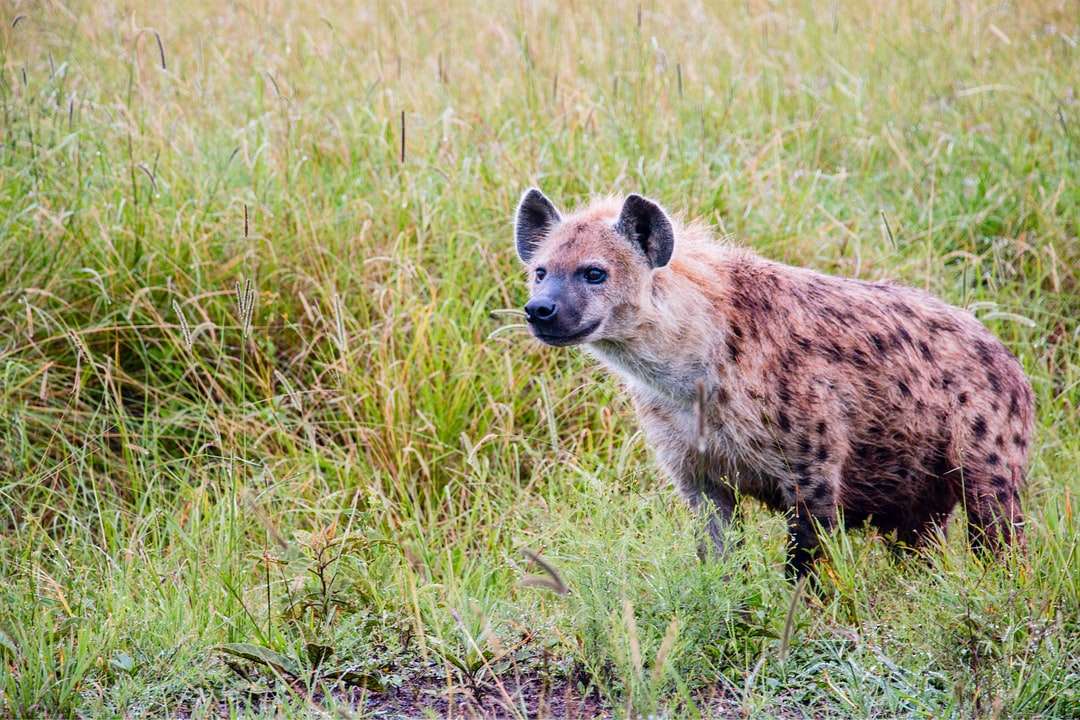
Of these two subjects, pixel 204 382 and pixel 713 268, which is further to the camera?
pixel 204 382

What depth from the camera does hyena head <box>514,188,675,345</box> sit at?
3.43 m

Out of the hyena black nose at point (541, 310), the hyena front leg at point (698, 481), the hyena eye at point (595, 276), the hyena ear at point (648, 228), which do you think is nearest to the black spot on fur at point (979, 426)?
the hyena front leg at point (698, 481)

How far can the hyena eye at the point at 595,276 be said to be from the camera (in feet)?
11.6

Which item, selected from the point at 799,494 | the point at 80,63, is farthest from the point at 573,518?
the point at 80,63

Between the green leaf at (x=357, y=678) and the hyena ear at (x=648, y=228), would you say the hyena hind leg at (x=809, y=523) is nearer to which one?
the hyena ear at (x=648, y=228)

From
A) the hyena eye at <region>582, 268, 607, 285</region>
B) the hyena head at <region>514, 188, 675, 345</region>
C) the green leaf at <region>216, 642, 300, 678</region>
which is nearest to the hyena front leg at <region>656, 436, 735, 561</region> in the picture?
the hyena head at <region>514, 188, 675, 345</region>

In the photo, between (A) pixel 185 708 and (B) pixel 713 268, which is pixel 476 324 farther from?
(A) pixel 185 708

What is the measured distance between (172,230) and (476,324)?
3.78 feet

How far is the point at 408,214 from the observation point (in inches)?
193

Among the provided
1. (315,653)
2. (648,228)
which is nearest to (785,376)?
(648,228)

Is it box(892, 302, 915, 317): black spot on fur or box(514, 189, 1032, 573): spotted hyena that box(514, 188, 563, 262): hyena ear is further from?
box(892, 302, 915, 317): black spot on fur

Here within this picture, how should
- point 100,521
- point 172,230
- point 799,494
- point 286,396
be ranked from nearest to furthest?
point 799,494 → point 100,521 → point 286,396 → point 172,230

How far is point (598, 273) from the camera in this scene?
353cm

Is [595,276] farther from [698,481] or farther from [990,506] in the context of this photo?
[990,506]
